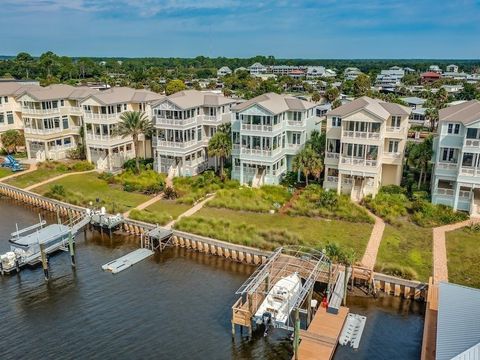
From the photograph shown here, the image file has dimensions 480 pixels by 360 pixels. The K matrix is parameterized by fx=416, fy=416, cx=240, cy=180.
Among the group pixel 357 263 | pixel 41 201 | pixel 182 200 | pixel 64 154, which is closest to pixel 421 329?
pixel 357 263

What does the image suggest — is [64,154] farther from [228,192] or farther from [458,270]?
[458,270]

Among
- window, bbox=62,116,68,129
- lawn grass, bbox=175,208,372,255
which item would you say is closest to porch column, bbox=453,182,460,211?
lawn grass, bbox=175,208,372,255

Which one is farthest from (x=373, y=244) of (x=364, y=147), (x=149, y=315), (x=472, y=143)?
(x=149, y=315)

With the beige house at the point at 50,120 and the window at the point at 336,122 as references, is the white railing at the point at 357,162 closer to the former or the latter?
the window at the point at 336,122

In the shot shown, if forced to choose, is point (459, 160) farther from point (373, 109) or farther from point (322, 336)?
point (322, 336)

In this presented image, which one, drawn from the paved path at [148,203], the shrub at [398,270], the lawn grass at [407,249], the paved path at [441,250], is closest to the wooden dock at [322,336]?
the shrub at [398,270]

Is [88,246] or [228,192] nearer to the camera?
[88,246]

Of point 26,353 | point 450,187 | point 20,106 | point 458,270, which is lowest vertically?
point 26,353

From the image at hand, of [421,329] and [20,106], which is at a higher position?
[20,106]
